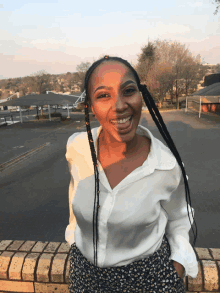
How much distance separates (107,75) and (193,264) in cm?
121

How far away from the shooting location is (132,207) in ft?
3.62

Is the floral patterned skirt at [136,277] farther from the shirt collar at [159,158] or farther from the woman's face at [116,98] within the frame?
the woman's face at [116,98]

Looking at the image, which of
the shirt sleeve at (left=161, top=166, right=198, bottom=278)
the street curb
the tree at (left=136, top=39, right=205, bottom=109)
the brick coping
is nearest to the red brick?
the brick coping

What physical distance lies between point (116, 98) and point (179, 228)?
0.87 m

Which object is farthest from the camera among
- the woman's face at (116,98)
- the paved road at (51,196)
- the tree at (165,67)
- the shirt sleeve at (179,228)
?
the tree at (165,67)

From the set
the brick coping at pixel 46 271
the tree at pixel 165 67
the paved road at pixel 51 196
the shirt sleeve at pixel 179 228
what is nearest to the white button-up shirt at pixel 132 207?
the shirt sleeve at pixel 179 228

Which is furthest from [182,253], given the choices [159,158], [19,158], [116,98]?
[19,158]

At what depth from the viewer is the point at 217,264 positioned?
192cm

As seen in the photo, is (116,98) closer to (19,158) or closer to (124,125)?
(124,125)

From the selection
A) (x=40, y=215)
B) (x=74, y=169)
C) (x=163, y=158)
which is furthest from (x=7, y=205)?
(x=163, y=158)

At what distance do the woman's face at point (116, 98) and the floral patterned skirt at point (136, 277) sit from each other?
0.68 meters

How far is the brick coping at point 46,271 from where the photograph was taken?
72.9 inches

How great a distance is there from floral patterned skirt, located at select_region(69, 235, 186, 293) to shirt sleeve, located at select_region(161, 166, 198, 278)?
0.10m

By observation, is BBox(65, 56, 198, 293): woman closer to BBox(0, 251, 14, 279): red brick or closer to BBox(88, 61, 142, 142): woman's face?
BBox(88, 61, 142, 142): woman's face
